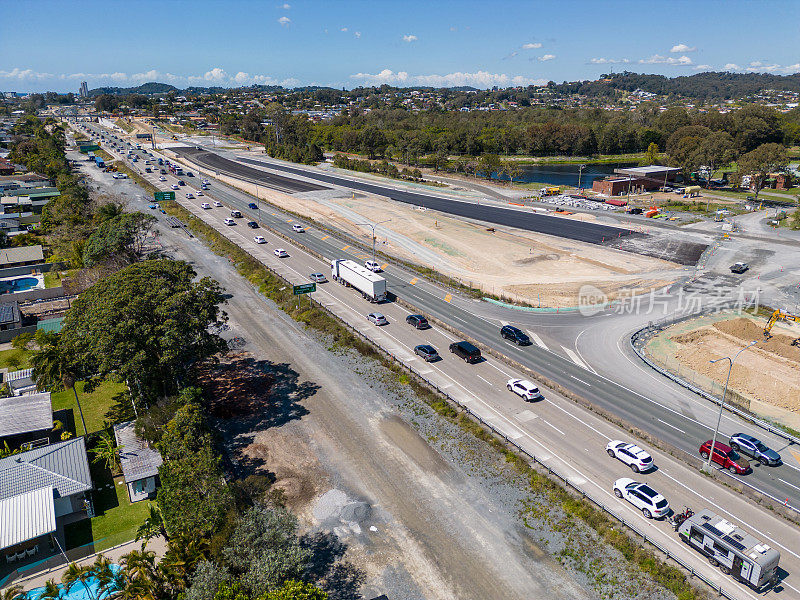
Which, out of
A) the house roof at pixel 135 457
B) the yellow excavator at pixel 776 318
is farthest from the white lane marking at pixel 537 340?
the house roof at pixel 135 457

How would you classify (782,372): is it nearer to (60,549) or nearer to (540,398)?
(540,398)

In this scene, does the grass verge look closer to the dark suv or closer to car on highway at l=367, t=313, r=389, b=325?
car on highway at l=367, t=313, r=389, b=325

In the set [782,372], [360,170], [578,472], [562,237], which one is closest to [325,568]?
[578,472]

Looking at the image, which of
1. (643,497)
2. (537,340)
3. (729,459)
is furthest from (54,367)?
(729,459)

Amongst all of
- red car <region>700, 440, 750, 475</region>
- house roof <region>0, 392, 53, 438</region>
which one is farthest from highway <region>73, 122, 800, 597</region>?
house roof <region>0, 392, 53, 438</region>

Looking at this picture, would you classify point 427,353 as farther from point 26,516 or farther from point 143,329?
point 26,516
